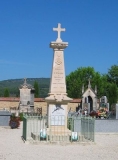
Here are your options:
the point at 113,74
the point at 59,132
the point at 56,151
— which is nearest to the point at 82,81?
the point at 113,74

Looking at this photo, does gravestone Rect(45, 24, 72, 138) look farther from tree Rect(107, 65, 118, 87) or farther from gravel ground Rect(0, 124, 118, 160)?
tree Rect(107, 65, 118, 87)

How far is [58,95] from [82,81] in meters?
48.8

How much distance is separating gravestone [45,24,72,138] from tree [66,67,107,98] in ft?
153

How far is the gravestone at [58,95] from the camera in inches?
659

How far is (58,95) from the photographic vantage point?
16.8 m

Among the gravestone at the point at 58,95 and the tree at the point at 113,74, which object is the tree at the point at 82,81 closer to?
the tree at the point at 113,74

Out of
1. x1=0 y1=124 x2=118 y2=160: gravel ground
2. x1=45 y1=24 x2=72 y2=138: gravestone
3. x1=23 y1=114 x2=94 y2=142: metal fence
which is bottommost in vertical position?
x1=0 y1=124 x2=118 y2=160: gravel ground

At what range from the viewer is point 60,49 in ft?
56.5

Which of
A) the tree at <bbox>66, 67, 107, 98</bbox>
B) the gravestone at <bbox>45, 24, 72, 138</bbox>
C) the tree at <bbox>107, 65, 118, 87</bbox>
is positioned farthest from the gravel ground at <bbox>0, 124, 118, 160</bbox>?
the tree at <bbox>107, 65, 118, 87</bbox>

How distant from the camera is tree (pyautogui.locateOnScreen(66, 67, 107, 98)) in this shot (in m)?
63.9

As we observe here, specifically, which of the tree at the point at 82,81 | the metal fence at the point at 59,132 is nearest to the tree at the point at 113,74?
the tree at the point at 82,81

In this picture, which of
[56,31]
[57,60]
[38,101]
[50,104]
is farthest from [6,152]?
[38,101]

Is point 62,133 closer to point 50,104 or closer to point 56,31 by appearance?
point 50,104

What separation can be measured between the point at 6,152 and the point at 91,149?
11.2ft
